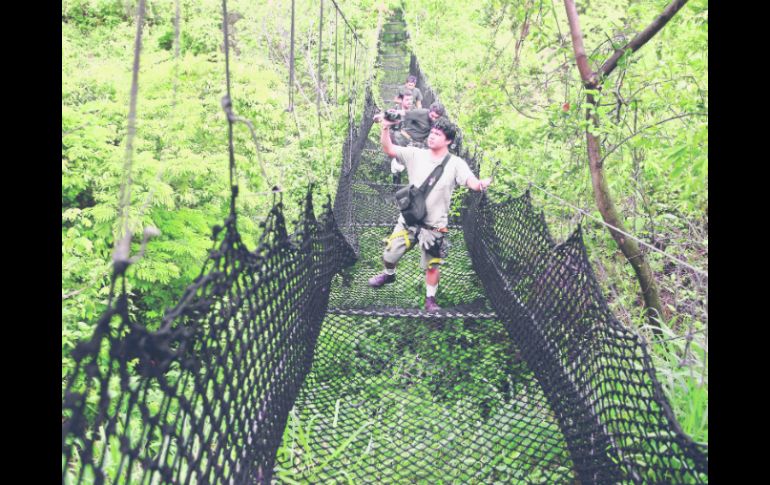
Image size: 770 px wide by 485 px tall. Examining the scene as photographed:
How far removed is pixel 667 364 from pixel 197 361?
6.08 feet

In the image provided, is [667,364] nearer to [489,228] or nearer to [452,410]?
[452,410]

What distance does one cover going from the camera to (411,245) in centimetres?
329

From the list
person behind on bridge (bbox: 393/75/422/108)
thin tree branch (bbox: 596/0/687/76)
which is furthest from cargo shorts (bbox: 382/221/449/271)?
person behind on bridge (bbox: 393/75/422/108)

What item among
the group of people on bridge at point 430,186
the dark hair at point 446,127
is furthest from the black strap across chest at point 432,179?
the dark hair at point 446,127

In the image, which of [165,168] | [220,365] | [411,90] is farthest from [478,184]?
[411,90]

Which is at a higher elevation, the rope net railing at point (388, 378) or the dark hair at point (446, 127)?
the dark hair at point (446, 127)

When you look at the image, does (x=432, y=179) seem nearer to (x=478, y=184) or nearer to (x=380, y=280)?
(x=478, y=184)

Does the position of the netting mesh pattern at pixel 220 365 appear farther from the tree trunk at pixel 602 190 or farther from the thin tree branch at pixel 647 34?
the thin tree branch at pixel 647 34

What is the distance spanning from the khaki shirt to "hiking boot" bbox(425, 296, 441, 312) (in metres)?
0.42

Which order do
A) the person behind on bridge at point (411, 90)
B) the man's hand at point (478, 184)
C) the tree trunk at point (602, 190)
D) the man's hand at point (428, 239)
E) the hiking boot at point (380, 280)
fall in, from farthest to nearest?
the person behind on bridge at point (411, 90) → the hiking boot at point (380, 280) → the man's hand at point (428, 239) → the man's hand at point (478, 184) → the tree trunk at point (602, 190)

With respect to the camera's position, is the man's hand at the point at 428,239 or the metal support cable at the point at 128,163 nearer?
the metal support cable at the point at 128,163

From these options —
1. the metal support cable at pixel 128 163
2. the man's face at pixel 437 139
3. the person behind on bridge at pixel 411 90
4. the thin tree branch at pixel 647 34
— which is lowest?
the metal support cable at pixel 128 163

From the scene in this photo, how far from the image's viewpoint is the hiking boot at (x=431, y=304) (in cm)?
312

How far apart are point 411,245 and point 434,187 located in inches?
15.9
